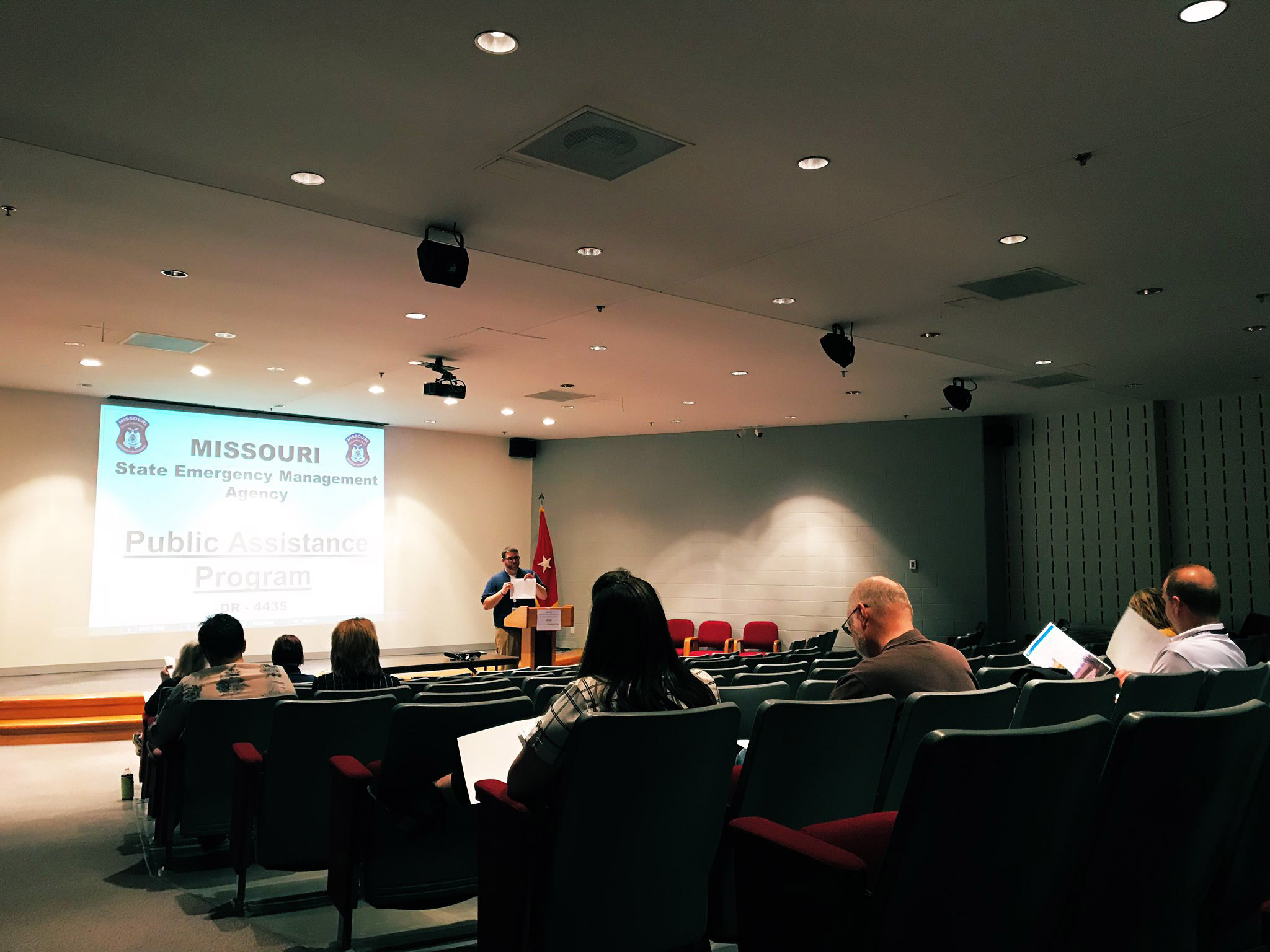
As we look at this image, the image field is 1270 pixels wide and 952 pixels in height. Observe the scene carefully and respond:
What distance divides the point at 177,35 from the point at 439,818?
298cm

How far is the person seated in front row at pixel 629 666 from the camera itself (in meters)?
2.24

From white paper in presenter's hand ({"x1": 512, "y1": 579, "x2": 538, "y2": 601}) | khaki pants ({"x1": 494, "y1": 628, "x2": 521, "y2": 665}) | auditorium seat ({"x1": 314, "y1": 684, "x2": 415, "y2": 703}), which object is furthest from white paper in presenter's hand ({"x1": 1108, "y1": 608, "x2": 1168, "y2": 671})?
khaki pants ({"x1": 494, "y1": 628, "x2": 521, "y2": 665})

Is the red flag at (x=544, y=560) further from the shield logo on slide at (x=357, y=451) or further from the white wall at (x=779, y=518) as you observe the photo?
the shield logo on slide at (x=357, y=451)

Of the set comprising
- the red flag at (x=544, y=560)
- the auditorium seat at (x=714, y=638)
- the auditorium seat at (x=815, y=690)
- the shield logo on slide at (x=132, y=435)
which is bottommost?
the auditorium seat at (x=714, y=638)

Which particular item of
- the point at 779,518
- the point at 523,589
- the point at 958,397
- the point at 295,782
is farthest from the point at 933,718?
the point at 779,518

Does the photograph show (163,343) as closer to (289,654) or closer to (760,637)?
(289,654)

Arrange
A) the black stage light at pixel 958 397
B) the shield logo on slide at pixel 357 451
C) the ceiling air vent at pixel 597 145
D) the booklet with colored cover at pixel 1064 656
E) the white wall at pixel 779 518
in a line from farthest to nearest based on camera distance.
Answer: the shield logo on slide at pixel 357 451, the white wall at pixel 779 518, the black stage light at pixel 958 397, the booklet with colored cover at pixel 1064 656, the ceiling air vent at pixel 597 145

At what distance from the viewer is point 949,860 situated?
61.2 inches

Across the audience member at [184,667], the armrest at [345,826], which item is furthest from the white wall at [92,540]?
the armrest at [345,826]

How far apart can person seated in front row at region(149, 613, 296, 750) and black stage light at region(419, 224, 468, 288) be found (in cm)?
223

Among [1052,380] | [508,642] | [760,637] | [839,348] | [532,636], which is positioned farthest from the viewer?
[760,637]

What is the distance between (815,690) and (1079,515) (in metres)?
9.44

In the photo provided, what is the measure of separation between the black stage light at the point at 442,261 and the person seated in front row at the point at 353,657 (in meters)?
2.11

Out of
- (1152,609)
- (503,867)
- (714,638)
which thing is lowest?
(714,638)
